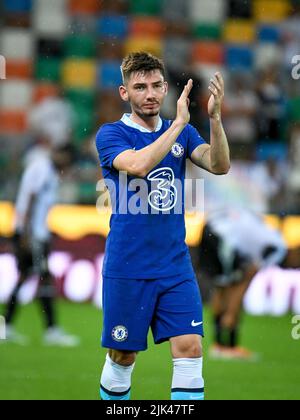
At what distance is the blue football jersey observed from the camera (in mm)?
4746

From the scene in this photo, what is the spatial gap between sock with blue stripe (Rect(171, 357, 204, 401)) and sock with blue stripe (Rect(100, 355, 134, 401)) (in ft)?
1.01

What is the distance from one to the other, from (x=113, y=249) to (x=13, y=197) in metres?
6.11

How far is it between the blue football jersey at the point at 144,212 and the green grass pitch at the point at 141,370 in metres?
1.27

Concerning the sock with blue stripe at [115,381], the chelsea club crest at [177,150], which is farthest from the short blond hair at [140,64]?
the sock with blue stripe at [115,381]

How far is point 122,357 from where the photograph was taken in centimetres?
488

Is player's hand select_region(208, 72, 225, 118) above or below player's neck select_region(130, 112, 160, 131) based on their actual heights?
above

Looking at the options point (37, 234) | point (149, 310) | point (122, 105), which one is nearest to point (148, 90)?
point (149, 310)

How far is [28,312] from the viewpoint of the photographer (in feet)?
32.9

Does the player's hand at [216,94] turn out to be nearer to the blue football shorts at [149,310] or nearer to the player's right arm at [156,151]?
the player's right arm at [156,151]

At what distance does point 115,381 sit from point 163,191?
90 centimetres

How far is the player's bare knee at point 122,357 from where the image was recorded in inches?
192

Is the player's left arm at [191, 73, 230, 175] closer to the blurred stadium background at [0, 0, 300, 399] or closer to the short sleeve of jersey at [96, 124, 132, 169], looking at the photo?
the short sleeve of jersey at [96, 124, 132, 169]

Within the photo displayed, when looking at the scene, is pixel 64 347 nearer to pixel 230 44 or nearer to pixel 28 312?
pixel 28 312

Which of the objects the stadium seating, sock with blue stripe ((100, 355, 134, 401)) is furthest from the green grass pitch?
the stadium seating
